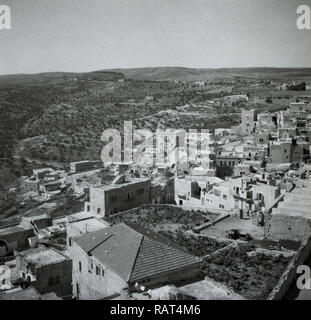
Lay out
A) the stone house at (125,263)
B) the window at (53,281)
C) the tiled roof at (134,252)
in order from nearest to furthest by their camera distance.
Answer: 1. the stone house at (125,263)
2. the tiled roof at (134,252)
3. the window at (53,281)

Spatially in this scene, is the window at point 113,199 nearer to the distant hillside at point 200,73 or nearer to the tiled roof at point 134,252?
the tiled roof at point 134,252

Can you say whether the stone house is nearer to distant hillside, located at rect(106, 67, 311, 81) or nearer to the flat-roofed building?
the flat-roofed building

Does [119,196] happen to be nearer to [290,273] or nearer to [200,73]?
[290,273]

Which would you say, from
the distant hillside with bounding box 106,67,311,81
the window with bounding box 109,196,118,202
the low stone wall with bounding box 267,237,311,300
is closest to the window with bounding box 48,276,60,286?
the window with bounding box 109,196,118,202

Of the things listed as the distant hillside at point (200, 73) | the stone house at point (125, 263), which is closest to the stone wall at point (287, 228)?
the stone house at point (125, 263)

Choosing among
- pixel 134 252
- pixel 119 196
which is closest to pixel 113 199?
pixel 119 196
